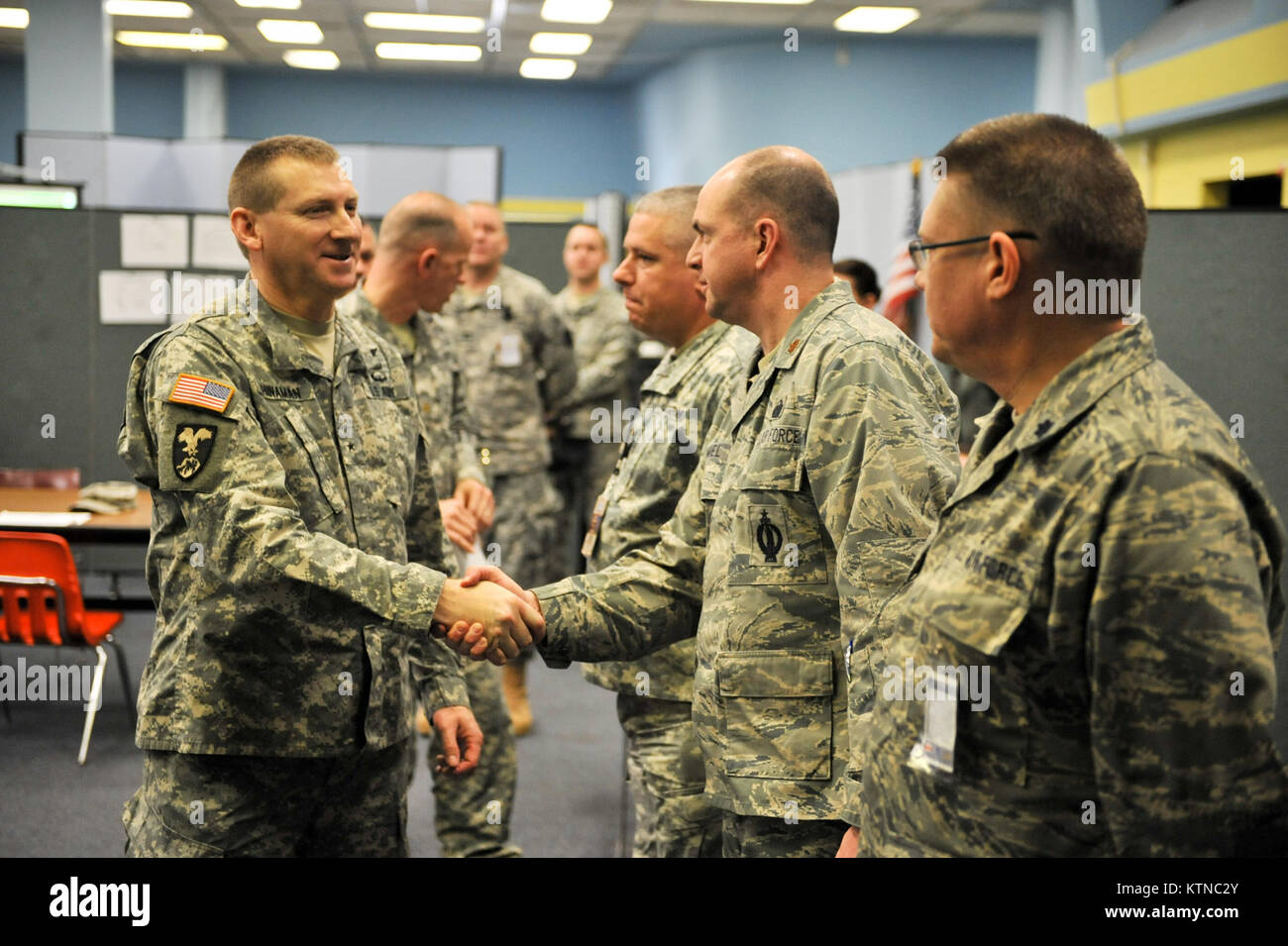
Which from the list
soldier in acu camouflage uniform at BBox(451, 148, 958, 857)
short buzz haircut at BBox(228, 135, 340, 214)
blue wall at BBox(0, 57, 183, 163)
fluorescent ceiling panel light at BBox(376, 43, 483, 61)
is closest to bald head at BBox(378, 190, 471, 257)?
short buzz haircut at BBox(228, 135, 340, 214)

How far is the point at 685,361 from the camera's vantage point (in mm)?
2369

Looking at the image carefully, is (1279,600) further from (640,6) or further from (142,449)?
(640,6)

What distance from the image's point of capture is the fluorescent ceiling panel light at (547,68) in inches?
457

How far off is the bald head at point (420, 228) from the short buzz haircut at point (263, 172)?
1193 millimetres

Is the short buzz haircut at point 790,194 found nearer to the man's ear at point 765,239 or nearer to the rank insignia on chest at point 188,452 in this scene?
the man's ear at point 765,239

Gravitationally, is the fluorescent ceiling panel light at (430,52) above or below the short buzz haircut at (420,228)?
above

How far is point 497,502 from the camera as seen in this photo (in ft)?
15.0

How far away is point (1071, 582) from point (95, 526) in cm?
359

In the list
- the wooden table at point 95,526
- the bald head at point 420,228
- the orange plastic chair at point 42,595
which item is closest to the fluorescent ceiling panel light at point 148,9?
the wooden table at point 95,526

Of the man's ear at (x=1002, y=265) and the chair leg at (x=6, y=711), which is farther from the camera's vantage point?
the chair leg at (x=6, y=711)

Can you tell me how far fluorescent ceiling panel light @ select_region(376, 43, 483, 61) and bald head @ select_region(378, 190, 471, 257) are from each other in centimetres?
849

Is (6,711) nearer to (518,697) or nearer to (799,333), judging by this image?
(518,697)

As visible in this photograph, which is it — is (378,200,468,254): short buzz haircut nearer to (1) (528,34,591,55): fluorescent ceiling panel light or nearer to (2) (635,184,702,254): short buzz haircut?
(2) (635,184,702,254): short buzz haircut
